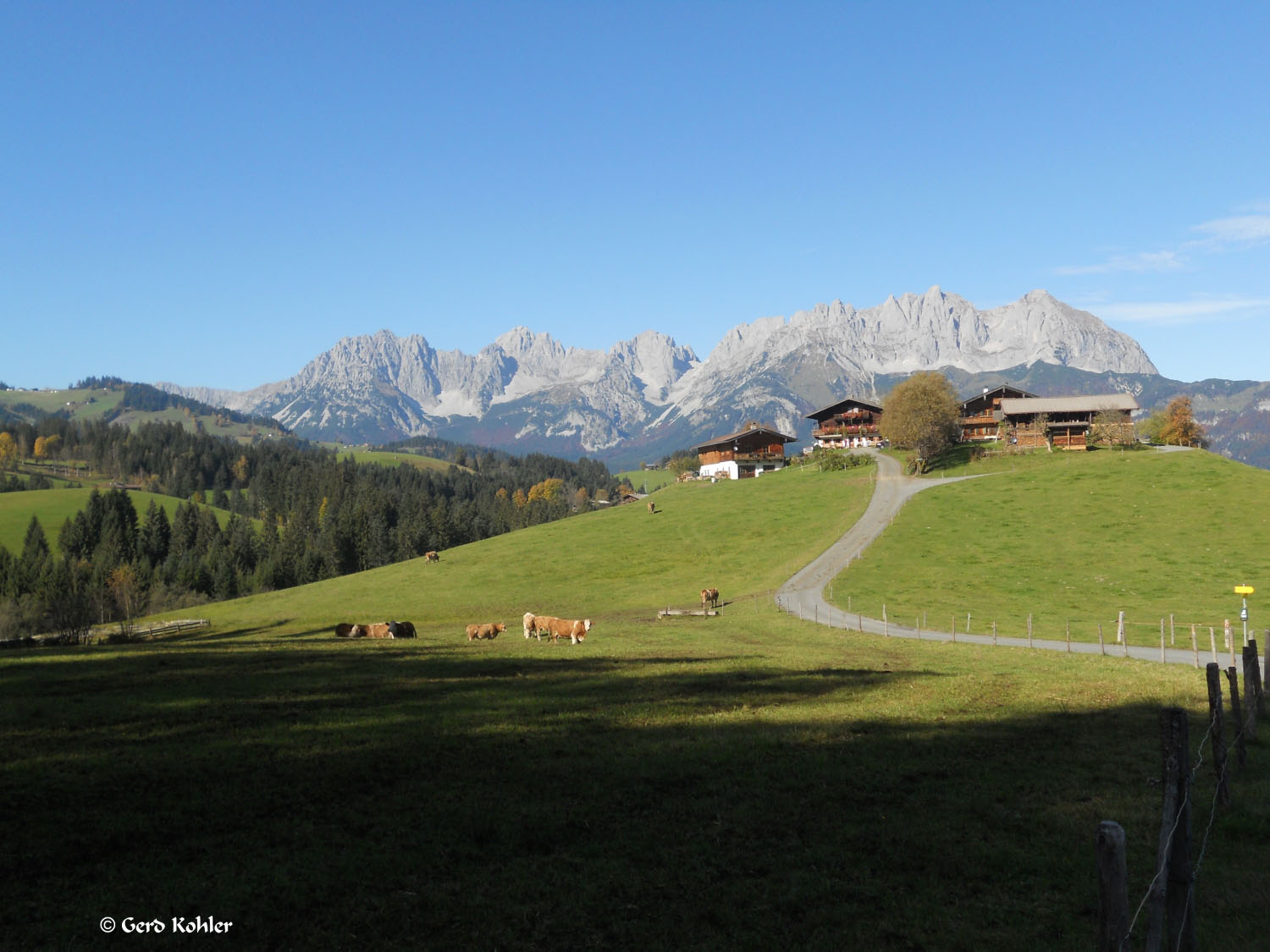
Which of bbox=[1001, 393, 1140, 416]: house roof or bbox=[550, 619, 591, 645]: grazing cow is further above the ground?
bbox=[1001, 393, 1140, 416]: house roof

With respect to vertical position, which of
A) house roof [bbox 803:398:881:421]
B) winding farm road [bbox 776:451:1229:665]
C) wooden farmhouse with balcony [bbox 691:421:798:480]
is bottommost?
winding farm road [bbox 776:451:1229:665]

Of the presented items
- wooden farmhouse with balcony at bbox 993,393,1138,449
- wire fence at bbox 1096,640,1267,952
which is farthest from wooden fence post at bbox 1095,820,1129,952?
wooden farmhouse with balcony at bbox 993,393,1138,449

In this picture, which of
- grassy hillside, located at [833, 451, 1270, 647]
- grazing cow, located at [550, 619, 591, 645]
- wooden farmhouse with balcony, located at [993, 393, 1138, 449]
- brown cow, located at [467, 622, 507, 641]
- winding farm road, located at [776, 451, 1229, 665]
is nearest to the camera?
grazing cow, located at [550, 619, 591, 645]

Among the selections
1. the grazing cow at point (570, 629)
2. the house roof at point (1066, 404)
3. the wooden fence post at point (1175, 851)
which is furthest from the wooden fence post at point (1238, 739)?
the house roof at point (1066, 404)

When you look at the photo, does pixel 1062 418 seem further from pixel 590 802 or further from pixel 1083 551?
pixel 590 802

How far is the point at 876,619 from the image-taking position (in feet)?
176

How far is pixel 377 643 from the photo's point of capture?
38.5 m

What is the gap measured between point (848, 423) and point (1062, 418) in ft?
138

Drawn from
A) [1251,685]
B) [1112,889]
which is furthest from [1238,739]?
[1112,889]

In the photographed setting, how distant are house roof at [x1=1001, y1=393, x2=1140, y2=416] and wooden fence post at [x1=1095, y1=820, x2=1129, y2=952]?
148121 millimetres

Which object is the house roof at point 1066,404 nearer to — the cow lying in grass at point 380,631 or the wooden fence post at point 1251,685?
the cow lying in grass at point 380,631

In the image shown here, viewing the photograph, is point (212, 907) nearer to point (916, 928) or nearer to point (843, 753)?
point (916, 928)

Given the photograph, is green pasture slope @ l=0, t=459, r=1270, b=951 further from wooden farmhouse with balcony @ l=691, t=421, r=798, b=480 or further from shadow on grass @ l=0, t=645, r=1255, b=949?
wooden farmhouse with balcony @ l=691, t=421, r=798, b=480

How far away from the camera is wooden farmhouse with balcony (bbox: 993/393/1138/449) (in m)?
127
